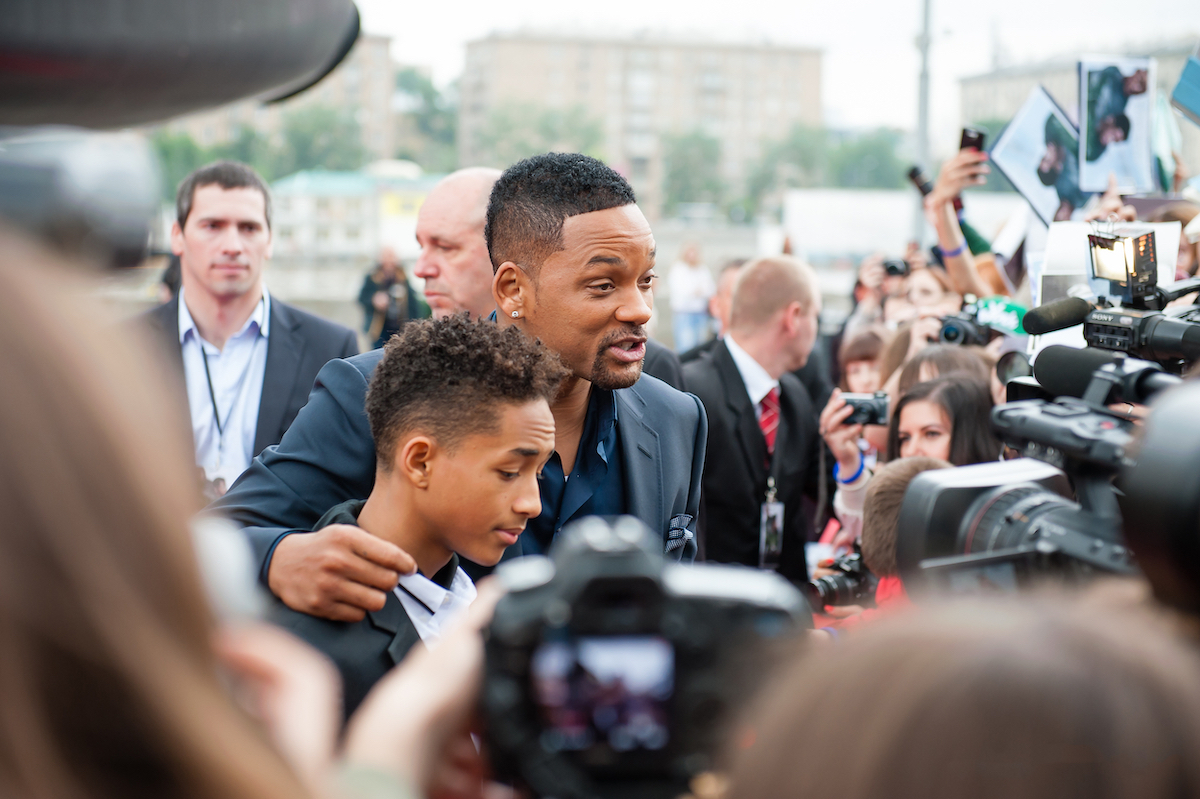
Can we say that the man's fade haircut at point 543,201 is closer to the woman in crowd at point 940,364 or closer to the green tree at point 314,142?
the woman in crowd at point 940,364

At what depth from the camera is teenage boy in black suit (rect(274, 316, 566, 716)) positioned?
2.11 m

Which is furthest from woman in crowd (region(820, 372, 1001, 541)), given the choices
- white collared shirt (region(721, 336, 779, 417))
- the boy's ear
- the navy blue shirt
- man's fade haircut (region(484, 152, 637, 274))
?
the boy's ear

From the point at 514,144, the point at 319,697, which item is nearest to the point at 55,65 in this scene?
the point at 319,697

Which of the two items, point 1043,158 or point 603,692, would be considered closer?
point 603,692

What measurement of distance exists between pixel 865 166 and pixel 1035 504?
87.4 meters

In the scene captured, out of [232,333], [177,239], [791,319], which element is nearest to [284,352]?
[232,333]

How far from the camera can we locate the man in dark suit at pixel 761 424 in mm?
4316

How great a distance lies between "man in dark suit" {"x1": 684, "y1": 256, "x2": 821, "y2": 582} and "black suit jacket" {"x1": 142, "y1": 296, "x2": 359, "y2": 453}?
55.1 inches

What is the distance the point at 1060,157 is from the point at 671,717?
16.7 ft

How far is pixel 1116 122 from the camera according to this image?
5.29 meters

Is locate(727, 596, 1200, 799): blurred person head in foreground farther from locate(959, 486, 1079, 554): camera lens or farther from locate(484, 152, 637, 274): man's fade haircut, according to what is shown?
locate(484, 152, 637, 274): man's fade haircut

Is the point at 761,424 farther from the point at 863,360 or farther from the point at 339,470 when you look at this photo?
the point at 339,470

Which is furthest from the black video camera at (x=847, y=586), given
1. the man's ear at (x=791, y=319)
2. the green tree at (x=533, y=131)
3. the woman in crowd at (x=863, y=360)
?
the green tree at (x=533, y=131)

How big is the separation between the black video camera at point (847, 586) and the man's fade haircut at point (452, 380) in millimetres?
1208
